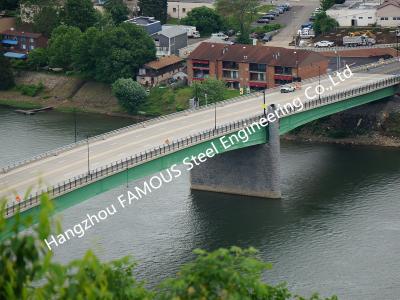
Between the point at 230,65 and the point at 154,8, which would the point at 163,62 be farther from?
the point at 154,8

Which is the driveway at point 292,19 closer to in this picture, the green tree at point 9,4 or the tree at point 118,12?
the tree at point 118,12

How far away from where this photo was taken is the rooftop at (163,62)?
264 ft

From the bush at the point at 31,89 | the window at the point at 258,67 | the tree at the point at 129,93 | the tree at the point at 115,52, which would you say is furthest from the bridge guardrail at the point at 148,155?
the bush at the point at 31,89

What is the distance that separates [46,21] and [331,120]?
32.2 m

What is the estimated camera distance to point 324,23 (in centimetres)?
8781

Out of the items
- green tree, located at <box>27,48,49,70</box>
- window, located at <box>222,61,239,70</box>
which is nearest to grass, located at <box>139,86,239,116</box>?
window, located at <box>222,61,239,70</box>

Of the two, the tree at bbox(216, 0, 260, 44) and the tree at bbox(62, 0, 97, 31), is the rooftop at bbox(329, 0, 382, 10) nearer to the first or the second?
the tree at bbox(216, 0, 260, 44)

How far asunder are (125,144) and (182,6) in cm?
4996

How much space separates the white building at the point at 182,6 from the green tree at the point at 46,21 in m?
13.0

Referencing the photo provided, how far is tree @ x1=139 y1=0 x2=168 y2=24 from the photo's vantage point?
9619 cm

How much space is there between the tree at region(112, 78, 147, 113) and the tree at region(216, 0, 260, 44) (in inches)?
585

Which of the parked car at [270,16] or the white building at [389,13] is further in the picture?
the parked car at [270,16]

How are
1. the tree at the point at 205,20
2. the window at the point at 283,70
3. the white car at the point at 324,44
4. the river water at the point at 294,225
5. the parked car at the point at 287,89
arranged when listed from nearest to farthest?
the river water at the point at 294,225, the parked car at the point at 287,89, the window at the point at 283,70, the white car at the point at 324,44, the tree at the point at 205,20

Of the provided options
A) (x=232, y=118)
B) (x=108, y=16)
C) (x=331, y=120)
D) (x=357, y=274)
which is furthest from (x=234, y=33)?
(x=357, y=274)
